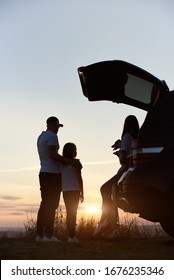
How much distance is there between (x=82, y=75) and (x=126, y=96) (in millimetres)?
911

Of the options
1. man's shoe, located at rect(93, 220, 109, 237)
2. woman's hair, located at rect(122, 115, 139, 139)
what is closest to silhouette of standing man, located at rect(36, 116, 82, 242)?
man's shoe, located at rect(93, 220, 109, 237)

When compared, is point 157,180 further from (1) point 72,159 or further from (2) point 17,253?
(1) point 72,159

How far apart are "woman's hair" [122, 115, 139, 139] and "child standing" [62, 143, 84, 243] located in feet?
2.84

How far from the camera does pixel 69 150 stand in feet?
34.5

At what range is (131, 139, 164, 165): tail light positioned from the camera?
8.05m

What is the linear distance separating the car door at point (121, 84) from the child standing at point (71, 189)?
3.05 feet

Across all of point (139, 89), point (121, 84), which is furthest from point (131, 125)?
point (139, 89)

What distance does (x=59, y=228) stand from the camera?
12523 millimetres

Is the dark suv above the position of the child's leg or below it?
above

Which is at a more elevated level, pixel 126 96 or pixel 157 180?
pixel 126 96

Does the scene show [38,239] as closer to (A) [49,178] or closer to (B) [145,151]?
(A) [49,178]

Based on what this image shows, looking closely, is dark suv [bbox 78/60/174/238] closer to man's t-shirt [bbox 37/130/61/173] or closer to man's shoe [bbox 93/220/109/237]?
man's shoe [bbox 93/220/109/237]

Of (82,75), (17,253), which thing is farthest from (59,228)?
(17,253)
